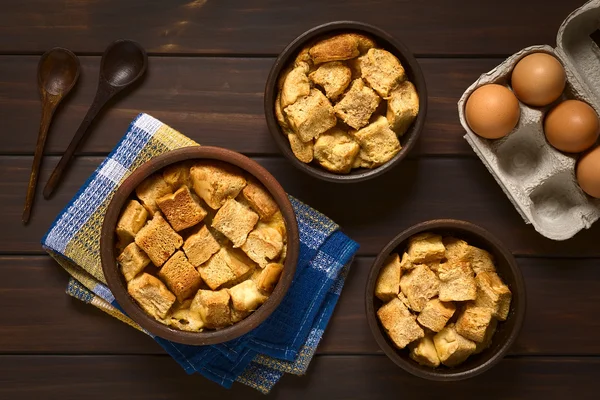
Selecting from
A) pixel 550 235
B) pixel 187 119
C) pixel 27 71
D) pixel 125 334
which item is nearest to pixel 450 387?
pixel 550 235

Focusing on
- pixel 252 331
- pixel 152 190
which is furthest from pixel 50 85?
pixel 252 331

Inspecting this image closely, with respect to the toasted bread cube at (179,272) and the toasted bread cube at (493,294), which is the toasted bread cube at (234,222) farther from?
the toasted bread cube at (493,294)

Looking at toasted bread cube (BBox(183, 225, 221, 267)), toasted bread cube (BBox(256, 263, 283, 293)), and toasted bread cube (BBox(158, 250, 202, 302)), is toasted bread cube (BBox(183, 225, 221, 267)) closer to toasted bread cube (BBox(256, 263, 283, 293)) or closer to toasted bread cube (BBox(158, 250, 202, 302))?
toasted bread cube (BBox(158, 250, 202, 302))

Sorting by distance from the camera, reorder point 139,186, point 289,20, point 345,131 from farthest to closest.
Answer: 1. point 289,20
2. point 345,131
3. point 139,186

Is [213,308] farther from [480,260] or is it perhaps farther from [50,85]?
[50,85]

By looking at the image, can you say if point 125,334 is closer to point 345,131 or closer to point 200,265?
point 200,265

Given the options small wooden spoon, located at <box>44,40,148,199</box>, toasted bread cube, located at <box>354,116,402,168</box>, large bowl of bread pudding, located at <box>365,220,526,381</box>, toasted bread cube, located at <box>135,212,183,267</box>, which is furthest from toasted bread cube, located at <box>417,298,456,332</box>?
small wooden spoon, located at <box>44,40,148,199</box>
